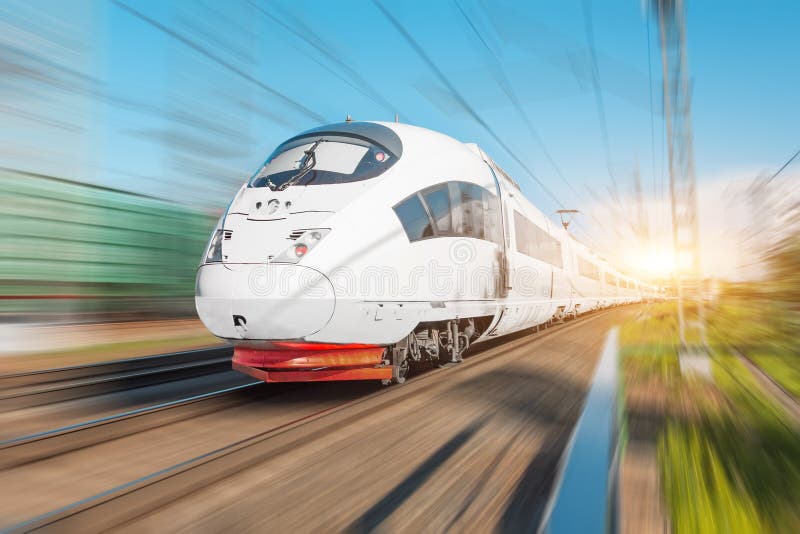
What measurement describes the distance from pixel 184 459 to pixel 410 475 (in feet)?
4.35

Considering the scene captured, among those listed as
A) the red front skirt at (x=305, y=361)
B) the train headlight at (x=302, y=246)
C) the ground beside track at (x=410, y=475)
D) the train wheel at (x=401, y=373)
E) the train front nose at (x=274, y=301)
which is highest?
the train headlight at (x=302, y=246)

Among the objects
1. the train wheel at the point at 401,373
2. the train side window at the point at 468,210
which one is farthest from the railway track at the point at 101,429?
the train side window at the point at 468,210

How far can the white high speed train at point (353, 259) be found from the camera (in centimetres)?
409

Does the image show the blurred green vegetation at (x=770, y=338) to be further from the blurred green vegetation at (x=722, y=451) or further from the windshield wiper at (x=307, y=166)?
the windshield wiper at (x=307, y=166)

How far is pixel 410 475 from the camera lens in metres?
2.85

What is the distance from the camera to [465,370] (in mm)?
6125

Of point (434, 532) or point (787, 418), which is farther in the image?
point (787, 418)

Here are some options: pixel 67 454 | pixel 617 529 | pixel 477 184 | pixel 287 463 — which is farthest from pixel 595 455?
pixel 477 184

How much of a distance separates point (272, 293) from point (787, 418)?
4207mm

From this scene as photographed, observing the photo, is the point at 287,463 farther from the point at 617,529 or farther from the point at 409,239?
the point at 409,239

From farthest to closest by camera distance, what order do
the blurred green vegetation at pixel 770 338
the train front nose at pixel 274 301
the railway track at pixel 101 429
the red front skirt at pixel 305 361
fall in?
the blurred green vegetation at pixel 770 338 → the red front skirt at pixel 305 361 → the train front nose at pixel 274 301 → the railway track at pixel 101 429

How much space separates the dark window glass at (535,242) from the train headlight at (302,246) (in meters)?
4.16

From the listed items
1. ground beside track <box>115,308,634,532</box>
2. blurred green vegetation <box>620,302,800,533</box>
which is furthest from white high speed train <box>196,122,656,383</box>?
blurred green vegetation <box>620,302,800,533</box>

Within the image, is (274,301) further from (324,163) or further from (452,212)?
(452,212)
